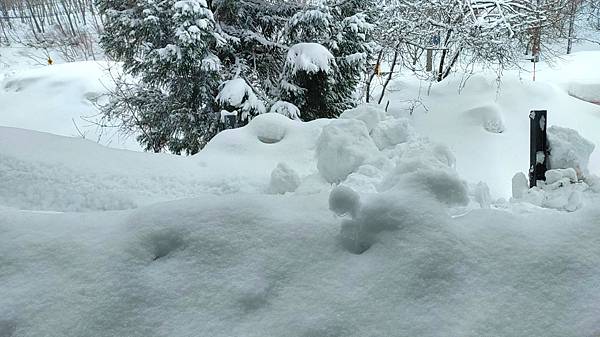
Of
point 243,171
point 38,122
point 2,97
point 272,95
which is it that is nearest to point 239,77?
point 272,95

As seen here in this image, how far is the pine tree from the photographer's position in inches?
237

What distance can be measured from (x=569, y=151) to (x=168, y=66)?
5197 mm

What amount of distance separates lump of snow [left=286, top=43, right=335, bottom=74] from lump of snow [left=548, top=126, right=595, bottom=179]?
3.80 m

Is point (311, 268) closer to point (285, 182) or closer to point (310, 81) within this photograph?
point (285, 182)

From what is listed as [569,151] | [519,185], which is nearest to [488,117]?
[569,151]

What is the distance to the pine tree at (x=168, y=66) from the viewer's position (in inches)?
237

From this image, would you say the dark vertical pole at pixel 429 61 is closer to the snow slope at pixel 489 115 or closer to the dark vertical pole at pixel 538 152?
the snow slope at pixel 489 115

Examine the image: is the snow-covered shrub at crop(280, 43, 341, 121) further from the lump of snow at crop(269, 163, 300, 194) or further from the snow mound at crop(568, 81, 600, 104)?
the snow mound at crop(568, 81, 600, 104)

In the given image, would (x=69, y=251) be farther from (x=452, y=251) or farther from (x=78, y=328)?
(x=452, y=251)

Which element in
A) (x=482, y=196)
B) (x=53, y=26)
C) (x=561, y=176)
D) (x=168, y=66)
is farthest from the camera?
(x=53, y=26)

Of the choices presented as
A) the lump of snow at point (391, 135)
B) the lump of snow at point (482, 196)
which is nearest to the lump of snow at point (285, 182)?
the lump of snow at point (482, 196)

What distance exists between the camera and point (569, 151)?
3.15 m

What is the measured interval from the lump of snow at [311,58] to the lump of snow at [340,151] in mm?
3477

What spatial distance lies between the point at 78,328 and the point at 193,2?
18.0 feet
